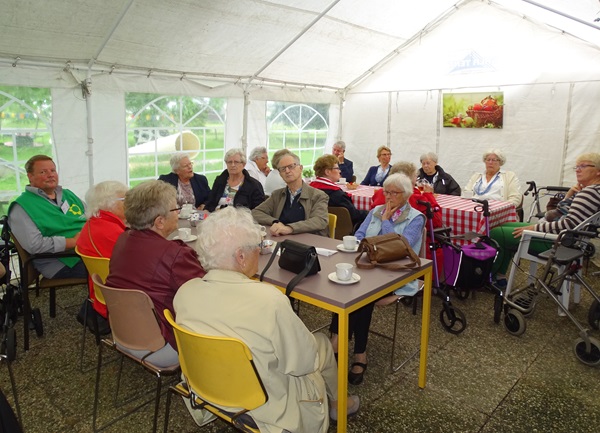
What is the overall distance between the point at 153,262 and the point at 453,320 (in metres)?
2.27

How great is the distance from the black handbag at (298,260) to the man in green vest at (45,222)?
171 centimetres

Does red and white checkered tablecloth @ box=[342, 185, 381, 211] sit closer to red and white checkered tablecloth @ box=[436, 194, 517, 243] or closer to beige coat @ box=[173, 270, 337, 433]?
red and white checkered tablecloth @ box=[436, 194, 517, 243]

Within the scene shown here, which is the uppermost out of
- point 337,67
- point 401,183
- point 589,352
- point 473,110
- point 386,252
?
point 337,67

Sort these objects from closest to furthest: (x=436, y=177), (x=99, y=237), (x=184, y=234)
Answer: (x=99, y=237)
(x=184, y=234)
(x=436, y=177)

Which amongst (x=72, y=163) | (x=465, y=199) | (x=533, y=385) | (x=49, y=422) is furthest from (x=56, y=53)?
(x=533, y=385)

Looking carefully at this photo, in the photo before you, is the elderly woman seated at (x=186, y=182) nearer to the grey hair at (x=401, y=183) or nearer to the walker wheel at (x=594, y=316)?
the grey hair at (x=401, y=183)

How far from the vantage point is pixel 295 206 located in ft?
11.6

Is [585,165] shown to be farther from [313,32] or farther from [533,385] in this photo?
[313,32]

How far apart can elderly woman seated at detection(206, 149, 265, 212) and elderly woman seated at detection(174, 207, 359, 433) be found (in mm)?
2485

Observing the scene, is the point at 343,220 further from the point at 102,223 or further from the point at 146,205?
the point at 146,205

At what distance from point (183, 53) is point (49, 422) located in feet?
13.2

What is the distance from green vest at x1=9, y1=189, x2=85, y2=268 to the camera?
3.30m

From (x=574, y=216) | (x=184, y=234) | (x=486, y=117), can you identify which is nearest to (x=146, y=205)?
(x=184, y=234)

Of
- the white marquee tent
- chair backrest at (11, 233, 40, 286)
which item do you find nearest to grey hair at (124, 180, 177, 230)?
chair backrest at (11, 233, 40, 286)
